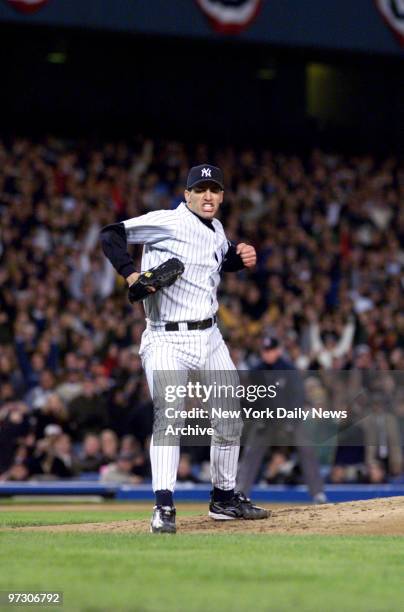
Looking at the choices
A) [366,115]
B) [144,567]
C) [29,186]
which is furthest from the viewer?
[366,115]

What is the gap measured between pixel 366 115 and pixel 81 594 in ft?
72.8

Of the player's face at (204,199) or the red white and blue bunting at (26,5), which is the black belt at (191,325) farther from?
the red white and blue bunting at (26,5)

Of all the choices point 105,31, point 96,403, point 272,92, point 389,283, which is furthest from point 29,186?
point 272,92

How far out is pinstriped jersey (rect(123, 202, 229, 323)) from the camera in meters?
7.53

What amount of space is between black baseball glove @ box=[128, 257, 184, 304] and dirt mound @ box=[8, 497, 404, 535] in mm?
1341

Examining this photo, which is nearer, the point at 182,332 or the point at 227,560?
the point at 227,560

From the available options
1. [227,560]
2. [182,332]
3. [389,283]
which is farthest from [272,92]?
[227,560]

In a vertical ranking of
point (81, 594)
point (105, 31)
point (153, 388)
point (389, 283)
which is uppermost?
point (105, 31)

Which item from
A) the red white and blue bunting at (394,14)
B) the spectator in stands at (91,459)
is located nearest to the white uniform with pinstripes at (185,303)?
the spectator in stands at (91,459)

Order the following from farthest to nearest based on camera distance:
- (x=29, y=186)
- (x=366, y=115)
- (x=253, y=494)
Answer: (x=366, y=115) < (x=29, y=186) < (x=253, y=494)

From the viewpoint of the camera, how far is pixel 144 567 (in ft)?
18.7

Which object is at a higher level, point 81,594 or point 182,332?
point 182,332

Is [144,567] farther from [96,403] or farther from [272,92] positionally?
[272,92]

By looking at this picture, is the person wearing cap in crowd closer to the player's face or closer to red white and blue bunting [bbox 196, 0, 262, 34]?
the player's face
